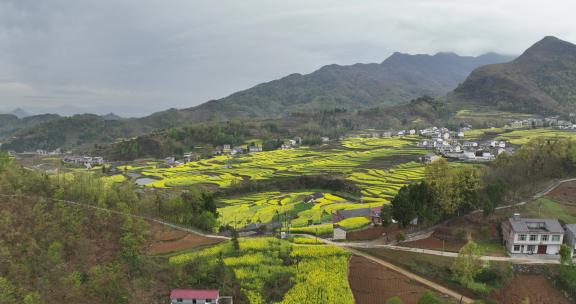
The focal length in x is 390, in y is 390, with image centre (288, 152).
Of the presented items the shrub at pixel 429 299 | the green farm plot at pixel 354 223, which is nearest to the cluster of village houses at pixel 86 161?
the green farm plot at pixel 354 223

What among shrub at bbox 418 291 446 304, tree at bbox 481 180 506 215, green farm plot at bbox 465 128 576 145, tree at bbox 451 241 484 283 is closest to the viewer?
shrub at bbox 418 291 446 304

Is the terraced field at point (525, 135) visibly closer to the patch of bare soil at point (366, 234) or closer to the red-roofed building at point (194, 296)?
the patch of bare soil at point (366, 234)

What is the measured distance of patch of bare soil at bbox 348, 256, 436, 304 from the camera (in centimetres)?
2583

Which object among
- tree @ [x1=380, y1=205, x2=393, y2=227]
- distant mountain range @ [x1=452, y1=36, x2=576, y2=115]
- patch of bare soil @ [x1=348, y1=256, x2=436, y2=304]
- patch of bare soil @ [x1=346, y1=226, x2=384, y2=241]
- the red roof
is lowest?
patch of bare soil @ [x1=348, y1=256, x2=436, y2=304]

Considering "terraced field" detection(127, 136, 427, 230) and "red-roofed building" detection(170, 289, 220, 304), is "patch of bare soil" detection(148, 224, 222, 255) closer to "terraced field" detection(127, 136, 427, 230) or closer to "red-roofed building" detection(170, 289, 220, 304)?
"red-roofed building" detection(170, 289, 220, 304)

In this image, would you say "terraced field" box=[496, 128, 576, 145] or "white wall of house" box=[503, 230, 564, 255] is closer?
"white wall of house" box=[503, 230, 564, 255]

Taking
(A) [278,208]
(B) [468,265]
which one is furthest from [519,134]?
(B) [468,265]

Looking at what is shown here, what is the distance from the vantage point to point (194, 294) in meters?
24.7

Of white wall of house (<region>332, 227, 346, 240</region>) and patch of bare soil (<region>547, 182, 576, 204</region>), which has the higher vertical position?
patch of bare soil (<region>547, 182, 576, 204</region>)

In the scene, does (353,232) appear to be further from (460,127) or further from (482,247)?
(460,127)

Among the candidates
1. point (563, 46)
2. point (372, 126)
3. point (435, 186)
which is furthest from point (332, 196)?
point (563, 46)

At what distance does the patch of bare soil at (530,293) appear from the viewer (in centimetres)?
2578

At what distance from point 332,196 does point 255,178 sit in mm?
16260

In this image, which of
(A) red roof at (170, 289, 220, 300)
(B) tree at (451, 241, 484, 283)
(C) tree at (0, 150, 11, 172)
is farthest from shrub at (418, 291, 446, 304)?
(C) tree at (0, 150, 11, 172)
